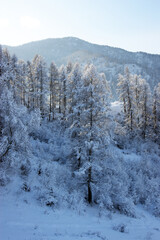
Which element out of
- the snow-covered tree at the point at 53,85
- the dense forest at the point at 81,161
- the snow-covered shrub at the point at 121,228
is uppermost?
the snow-covered tree at the point at 53,85

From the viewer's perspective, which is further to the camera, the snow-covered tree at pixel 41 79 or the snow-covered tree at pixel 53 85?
the snow-covered tree at pixel 53 85

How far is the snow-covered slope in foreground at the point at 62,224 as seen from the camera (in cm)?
721

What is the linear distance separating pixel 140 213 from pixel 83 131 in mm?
7790

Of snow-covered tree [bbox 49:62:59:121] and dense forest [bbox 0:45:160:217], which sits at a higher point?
snow-covered tree [bbox 49:62:59:121]

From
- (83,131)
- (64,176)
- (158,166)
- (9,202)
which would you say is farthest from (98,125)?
(158,166)

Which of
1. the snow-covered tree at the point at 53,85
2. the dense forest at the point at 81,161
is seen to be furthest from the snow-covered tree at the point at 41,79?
the dense forest at the point at 81,161

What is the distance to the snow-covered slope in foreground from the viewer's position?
7.21 meters

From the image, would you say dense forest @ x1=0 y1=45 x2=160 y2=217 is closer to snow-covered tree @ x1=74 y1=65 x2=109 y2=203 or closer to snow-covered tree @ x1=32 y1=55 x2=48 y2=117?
snow-covered tree @ x1=74 y1=65 x2=109 y2=203

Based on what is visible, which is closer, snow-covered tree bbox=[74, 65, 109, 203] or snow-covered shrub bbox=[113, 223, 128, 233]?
snow-covered shrub bbox=[113, 223, 128, 233]

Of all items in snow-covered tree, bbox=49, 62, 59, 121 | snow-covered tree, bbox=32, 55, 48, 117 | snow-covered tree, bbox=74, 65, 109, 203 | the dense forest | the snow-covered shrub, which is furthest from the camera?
snow-covered tree, bbox=49, 62, 59, 121

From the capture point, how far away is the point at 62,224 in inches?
330

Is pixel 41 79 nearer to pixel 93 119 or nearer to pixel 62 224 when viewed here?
pixel 93 119

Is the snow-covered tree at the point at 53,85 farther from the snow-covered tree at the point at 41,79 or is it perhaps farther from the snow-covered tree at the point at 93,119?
the snow-covered tree at the point at 93,119

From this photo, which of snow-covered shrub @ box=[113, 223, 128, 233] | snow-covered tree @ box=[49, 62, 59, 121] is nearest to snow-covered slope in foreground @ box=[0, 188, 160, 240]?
snow-covered shrub @ box=[113, 223, 128, 233]
